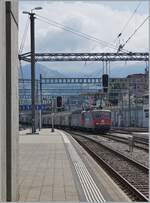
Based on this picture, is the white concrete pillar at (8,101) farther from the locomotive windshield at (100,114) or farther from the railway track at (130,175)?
the locomotive windshield at (100,114)

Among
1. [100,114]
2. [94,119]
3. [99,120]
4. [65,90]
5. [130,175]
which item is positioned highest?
[65,90]

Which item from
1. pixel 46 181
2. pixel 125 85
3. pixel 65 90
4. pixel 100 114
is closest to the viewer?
pixel 46 181

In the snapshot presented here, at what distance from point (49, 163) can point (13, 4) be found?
10661mm

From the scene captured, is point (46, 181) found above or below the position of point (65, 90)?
below

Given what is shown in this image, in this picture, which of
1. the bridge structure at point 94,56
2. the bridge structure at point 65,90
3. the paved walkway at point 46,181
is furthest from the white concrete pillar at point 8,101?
the bridge structure at point 65,90

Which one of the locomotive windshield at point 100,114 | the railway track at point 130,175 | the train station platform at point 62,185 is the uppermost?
the locomotive windshield at point 100,114

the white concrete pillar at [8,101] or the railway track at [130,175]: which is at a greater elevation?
the white concrete pillar at [8,101]

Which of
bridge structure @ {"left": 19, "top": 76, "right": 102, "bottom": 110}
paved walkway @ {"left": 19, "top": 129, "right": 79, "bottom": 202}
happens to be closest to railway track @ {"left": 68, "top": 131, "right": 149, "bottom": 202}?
paved walkway @ {"left": 19, "top": 129, "right": 79, "bottom": 202}

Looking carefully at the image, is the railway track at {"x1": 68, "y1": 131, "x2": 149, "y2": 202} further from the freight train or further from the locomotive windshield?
the locomotive windshield

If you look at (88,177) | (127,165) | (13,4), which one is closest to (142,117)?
(127,165)

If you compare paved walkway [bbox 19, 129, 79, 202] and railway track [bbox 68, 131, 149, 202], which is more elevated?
paved walkway [bbox 19, 129, 79, 202]

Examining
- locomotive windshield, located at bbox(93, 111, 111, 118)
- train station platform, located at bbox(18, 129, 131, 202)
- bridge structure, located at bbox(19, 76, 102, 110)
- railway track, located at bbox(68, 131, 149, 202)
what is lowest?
railway track, located at bbox(68, 131, 149, 202)

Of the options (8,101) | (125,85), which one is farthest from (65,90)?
(8,101)

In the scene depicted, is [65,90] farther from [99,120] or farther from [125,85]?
[99,120]
